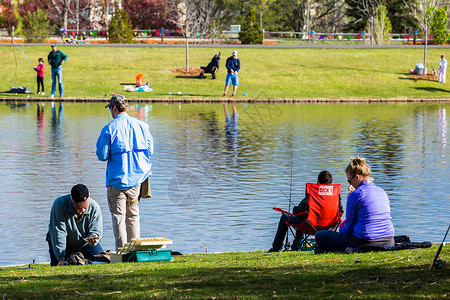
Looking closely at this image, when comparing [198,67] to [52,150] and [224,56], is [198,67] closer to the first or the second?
[224,56]

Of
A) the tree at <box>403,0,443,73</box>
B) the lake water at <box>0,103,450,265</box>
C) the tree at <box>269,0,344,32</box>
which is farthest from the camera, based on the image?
the tree at <box>269,0,344,32</box>

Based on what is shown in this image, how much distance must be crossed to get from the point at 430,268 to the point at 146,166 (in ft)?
13.4

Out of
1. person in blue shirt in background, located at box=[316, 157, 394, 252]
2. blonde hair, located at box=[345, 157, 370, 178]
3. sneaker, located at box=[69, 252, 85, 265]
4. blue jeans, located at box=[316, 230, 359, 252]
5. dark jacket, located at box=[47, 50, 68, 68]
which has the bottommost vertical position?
sneaker, located at box=[69, 252, 85, 265]

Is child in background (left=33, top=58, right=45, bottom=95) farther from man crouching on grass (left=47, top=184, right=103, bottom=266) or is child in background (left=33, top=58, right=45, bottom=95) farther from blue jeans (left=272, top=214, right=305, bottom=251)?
man crouching on grass (left=47, top=184, right=103, bottom=266)

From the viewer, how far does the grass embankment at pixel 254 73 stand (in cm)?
4109

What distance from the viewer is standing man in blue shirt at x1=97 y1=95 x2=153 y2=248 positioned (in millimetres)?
9641

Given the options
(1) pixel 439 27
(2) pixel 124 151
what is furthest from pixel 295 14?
(2) pixel 124 151

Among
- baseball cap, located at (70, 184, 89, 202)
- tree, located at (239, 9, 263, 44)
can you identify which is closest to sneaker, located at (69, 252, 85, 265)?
baseball cap, located at (70, 184, 89, 202)

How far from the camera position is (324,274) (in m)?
6.97

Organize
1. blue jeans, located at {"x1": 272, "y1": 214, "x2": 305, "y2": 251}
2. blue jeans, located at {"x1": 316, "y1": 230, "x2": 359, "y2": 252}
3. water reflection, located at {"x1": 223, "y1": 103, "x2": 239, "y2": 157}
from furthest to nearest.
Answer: water reflection, located at {"x1": 223, "y1": 103, "x2": 239, "y2": 157} < blue jeans, located at {"x1": 272, "y1": 214, "x2": 305, "y2": 251} < blue jeans, located at {"x1": 316, "y1": 230, "x2": 359, "y2": 252}

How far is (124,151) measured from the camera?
966 cm

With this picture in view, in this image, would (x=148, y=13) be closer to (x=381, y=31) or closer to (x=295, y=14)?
→ (x=295, y=14)

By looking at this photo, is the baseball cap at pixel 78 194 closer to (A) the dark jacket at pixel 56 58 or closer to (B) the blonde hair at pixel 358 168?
(B) the blonde hair at pixel 358 168

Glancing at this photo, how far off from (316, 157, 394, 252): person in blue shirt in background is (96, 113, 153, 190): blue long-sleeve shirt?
2.58 m
